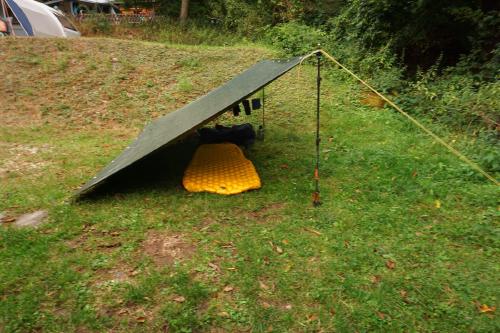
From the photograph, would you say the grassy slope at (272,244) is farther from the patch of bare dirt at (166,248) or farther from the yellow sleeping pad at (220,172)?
the yellow sleeping pad at (220,172)

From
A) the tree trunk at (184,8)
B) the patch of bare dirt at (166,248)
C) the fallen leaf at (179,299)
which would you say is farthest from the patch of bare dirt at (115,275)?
the tree trunk at (184,8)

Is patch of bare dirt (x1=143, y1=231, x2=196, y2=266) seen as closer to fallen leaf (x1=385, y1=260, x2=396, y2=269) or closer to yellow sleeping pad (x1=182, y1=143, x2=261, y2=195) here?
yellow sleeping pad (x1=182, y1=143, x2=261, y2=195)

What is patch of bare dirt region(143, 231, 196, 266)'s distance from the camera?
2.75m

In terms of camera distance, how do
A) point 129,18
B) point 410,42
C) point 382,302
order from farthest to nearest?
point 129,18
point 410,42
point 382,302

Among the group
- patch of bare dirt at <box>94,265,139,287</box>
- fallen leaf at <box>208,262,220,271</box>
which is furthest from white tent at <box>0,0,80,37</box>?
fallen leaf at <box>208,262,220,271</box>

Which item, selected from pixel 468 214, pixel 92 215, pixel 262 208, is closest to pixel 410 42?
pixel 468 214

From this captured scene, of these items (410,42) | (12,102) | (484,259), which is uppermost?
(410,42)

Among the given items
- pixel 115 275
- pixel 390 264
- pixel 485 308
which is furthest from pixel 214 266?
pixel 485 308

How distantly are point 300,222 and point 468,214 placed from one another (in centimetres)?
140

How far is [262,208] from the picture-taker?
3400 millimetres

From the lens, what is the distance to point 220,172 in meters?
3.95

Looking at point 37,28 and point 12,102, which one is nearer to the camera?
point 12,102

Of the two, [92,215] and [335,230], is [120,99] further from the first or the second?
[335,230]

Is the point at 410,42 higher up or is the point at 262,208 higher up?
the point at 410,42
